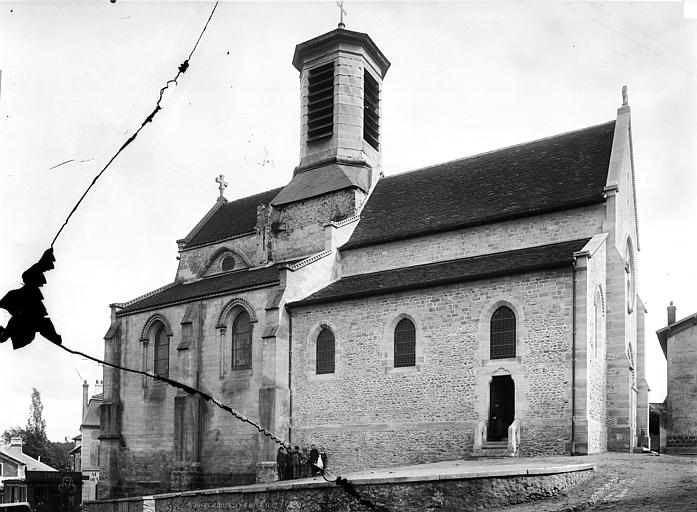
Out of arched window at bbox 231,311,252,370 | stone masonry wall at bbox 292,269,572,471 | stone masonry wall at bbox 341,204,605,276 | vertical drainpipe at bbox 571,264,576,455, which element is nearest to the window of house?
arched window at bbox 231,311,252,370

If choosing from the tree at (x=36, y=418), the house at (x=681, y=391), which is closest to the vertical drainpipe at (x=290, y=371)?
the house at (x=681, y=391)

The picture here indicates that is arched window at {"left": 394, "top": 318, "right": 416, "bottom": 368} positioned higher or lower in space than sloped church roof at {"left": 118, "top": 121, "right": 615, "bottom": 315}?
lower

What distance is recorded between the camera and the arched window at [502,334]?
20391mm

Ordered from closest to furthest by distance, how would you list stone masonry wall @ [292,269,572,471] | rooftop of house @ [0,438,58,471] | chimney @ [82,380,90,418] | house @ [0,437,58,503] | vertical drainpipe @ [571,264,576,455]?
vertical drainpipe @ [571,264,576,455]
stone masonry wall @ [292,269,572,471]
house @ [0,437,58,503]
rooftop of house @ [0,438,58,471]
chimney @ [82,380,90,418]

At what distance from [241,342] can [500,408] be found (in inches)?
422

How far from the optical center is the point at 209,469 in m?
26.2

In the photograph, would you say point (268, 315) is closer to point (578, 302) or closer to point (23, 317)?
point (578, 302)

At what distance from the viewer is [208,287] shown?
30031 mm

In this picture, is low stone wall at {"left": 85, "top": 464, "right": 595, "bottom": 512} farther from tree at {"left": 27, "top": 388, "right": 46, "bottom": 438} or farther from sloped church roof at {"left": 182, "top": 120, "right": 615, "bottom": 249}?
tree at {"left": 27, "top": 388, "right": 46, "bottom": 438}

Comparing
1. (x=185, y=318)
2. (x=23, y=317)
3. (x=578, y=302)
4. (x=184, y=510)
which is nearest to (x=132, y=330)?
(x=185, y=318)

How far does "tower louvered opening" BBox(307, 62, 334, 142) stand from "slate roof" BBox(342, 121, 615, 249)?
5063 mm

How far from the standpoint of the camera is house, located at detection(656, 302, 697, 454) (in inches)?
964

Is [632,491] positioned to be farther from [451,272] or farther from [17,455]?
[17,455]

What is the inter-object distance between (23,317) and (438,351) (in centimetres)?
1850
